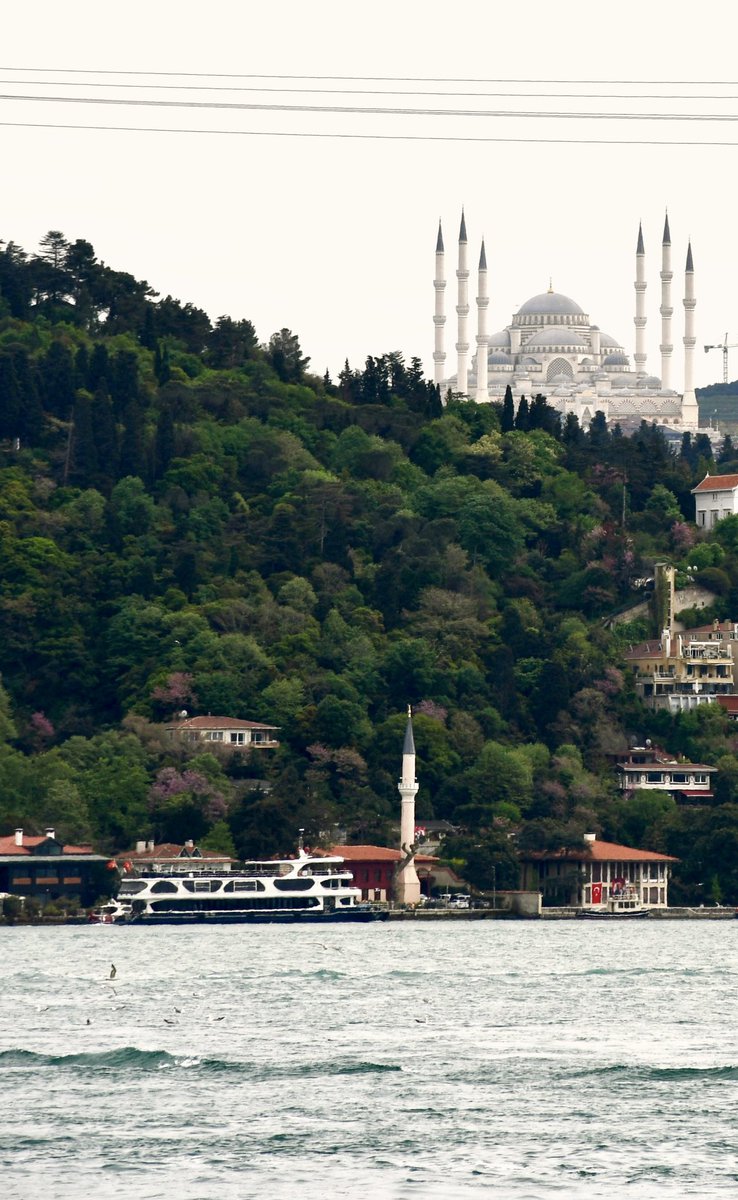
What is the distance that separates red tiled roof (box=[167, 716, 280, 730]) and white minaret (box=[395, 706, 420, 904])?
25.0 feet

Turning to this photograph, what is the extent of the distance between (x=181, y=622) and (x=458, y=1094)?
69.5 m

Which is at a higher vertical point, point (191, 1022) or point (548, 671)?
point (548, 671)

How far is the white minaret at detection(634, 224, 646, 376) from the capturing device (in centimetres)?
17625

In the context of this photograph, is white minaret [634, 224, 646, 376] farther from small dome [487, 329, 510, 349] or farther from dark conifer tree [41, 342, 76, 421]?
dark conifer tree [41, 342, 76, 421]

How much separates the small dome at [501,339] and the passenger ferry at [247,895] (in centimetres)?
9782

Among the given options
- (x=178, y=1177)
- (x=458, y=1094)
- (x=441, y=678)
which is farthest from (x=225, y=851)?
(x=178, y=1177)

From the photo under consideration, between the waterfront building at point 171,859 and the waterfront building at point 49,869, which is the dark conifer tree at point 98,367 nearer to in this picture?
the waterfront building at point 171,859

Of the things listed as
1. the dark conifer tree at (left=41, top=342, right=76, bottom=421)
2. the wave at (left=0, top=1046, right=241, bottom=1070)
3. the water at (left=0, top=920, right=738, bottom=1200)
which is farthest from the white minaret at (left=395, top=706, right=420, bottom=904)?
the wave at (left=0, top=1046, right=241, bottom=1070)

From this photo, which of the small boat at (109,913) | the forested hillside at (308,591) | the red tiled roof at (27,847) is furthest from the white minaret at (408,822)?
the red tiled roof at (27,847)

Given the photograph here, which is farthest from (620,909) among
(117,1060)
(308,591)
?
(117,1060)

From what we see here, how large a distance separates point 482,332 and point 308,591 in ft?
197

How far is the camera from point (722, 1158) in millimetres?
33875

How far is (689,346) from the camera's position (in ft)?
573

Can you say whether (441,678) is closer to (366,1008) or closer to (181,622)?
(181,622)
